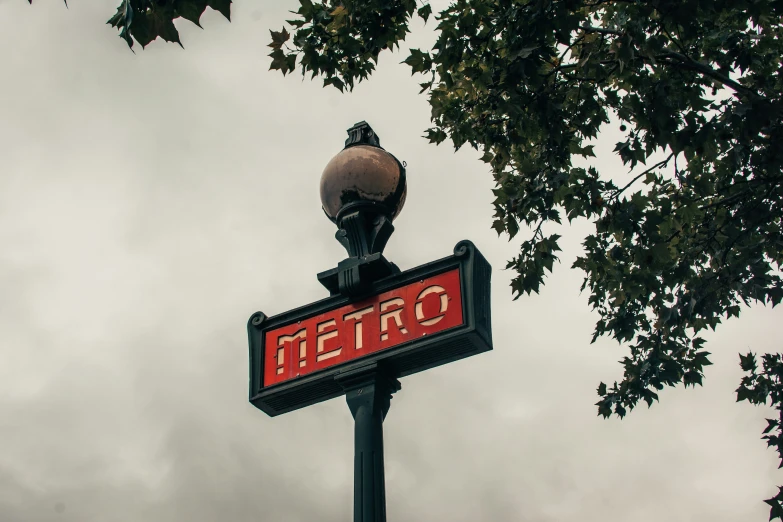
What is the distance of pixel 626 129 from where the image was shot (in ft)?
28.6

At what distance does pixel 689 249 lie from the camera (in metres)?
9.55

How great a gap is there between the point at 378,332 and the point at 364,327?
10 cm

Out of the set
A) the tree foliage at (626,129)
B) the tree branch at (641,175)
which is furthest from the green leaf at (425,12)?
the tree branch at (641,175)

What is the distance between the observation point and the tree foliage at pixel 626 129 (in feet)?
24.2

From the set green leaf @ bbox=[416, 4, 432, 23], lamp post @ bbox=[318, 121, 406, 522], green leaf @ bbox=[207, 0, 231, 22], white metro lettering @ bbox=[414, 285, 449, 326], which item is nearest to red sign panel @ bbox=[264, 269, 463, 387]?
white metro lettering @ bbox=[414, 285, 449, 326]

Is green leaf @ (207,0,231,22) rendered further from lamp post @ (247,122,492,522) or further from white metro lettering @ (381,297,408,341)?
white metro lettering @ (381,297,408,341)

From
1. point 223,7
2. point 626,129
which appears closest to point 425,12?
point 626,129

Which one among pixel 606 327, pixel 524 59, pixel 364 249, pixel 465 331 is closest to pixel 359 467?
pixel 465 331

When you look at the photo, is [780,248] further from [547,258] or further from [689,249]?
[547,258]

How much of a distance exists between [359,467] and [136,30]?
2.43 m

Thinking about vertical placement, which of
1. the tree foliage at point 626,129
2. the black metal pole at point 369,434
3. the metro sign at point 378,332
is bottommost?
the black metal pole at point 369,434

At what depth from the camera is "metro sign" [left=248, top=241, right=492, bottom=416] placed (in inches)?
193

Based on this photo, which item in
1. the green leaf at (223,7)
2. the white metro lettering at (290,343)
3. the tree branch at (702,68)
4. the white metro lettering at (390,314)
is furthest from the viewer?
the tree branch at (702,68)

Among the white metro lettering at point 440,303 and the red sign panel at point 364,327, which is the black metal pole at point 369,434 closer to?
the red sign panel at point 364,327
